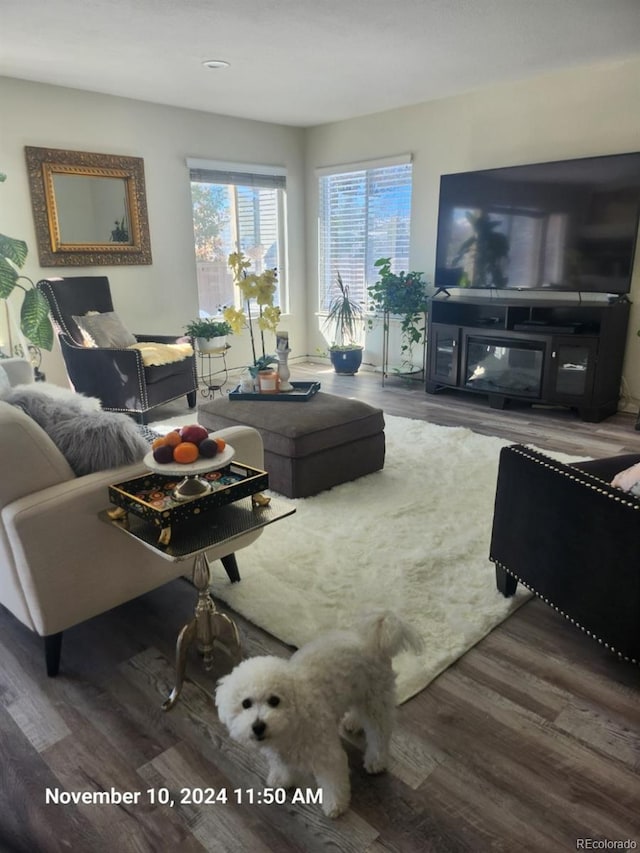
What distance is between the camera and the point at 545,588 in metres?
1.94

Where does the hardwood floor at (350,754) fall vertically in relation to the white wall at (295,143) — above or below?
below

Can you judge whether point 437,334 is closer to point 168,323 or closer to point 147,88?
point 168,323

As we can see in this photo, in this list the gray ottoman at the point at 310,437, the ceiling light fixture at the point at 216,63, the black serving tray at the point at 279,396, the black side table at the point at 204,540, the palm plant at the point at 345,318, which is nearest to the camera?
the black side table at the point at 204,540

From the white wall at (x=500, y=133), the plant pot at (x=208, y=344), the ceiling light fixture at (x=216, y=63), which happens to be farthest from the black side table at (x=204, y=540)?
the white wall at (x=500, y=133)

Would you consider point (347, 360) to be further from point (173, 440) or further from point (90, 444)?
point (173, 440)

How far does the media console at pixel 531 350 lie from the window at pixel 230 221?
2.16m

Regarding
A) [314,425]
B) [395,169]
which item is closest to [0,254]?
[314,425]

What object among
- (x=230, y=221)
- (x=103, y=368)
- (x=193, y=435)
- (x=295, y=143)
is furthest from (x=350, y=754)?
(x=295, y=143)

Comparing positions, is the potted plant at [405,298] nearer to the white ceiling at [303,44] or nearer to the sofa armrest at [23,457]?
the white ceiling at [303,44]

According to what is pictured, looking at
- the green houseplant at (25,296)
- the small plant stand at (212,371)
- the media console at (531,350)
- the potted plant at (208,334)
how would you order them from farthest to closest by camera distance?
the small plant stand at (212,371) < the potted plant at (208,334) < the media console at (531,350) < the green houseplant at (25,296)

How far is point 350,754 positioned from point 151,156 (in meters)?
5.07

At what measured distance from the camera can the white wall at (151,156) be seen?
4402 mm

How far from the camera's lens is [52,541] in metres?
1.66

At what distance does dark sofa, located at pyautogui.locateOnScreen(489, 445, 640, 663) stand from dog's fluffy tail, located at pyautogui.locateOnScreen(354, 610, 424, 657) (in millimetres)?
642
